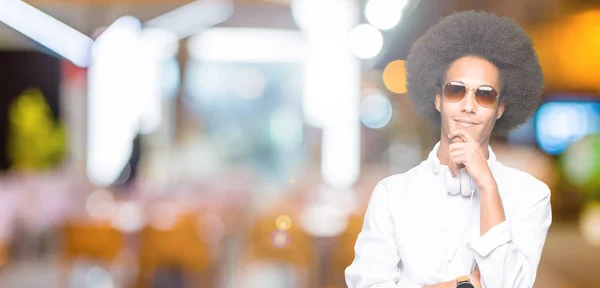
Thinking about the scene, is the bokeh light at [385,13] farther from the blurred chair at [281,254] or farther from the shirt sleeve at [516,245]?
the blurred chair at [281,254]

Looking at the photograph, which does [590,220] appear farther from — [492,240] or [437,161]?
[492,240]

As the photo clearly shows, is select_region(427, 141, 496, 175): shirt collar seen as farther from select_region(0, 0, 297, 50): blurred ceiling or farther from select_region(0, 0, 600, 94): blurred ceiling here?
select_region(0, 0, 297, 50): blurred ceiling

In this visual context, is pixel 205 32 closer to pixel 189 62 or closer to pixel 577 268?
pixel 189 62

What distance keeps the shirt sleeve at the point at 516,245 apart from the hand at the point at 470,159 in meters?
0.08

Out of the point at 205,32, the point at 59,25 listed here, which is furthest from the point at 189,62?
the point at 59,25

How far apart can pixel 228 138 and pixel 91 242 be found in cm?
513

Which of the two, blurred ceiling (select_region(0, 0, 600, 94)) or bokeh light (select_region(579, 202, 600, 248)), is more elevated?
blurred ceiling (select_region(0, 0, 600, 94))

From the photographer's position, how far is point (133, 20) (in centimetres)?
843

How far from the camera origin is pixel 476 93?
4.93ft

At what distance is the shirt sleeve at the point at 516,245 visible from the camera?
142cm

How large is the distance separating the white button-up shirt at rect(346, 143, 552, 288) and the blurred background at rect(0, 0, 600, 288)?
3.97 feet

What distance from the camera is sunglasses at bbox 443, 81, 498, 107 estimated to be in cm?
150

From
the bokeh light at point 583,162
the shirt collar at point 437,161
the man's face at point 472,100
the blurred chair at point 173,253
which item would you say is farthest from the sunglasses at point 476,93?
the bokeh light at point 583,162

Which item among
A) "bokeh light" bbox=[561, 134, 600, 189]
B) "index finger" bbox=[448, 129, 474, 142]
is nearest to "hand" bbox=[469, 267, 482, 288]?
"index finger" bbox=[448, 129, 474, 142]
